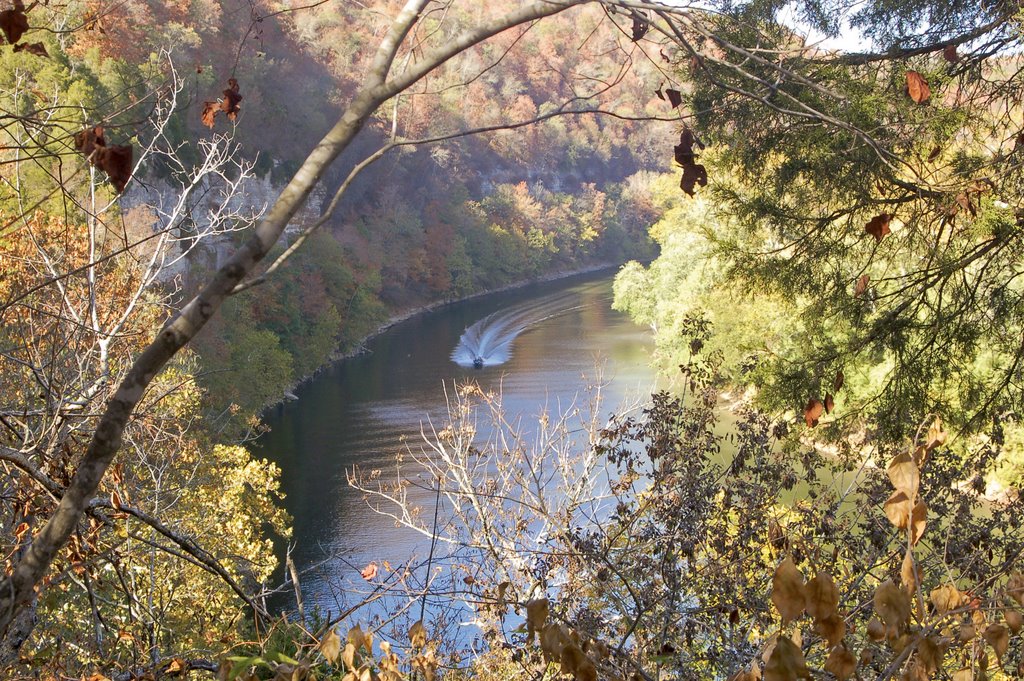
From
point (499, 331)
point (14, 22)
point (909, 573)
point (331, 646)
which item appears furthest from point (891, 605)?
point (499, 331)

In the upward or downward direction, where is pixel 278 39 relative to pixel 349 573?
upward

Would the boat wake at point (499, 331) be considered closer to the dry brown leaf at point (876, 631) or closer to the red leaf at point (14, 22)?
the red leaf at point (14, 22)

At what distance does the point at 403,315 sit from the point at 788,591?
38.7 m

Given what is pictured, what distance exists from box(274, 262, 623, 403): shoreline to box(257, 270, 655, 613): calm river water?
0.35 meters

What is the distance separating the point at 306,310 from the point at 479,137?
30.4 metres

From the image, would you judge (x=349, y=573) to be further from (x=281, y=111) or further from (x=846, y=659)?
(x=281, y=111)

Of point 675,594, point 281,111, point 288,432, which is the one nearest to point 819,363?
point 675,594

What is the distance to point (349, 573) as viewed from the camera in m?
13.2

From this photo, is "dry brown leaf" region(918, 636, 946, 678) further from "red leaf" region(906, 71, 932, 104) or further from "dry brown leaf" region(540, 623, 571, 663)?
"red leaf" region(906, 71, 932, 104)

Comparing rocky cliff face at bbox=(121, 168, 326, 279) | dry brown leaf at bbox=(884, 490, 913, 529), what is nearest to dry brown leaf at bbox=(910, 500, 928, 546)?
dry brown leaf at bbox=(884, 490, 913, 529)

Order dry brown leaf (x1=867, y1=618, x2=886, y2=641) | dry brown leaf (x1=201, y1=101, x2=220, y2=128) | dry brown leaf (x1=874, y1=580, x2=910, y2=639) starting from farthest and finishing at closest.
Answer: dry brown leaf (x1=201, y1=101, x2=220, y2=128), dry brown leaf (x1=867, y1=618, x2=886, y2=641), dry brown leaf (x1=874, y1=580, x2=910, y2=639)

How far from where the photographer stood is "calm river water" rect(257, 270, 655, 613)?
15312mm

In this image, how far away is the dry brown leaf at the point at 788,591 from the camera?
4.59ft

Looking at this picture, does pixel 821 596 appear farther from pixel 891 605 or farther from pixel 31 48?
pixel 31 48
